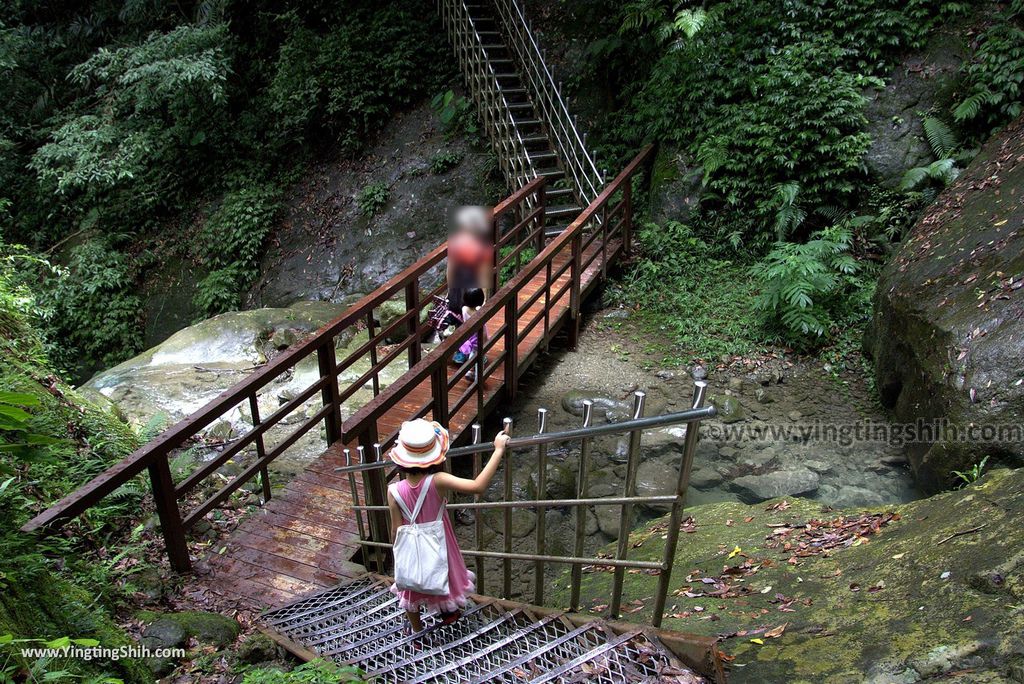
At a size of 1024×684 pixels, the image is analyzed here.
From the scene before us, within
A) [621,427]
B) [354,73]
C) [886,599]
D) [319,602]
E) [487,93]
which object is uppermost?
[354,73]

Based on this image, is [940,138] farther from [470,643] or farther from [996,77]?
[470,643]

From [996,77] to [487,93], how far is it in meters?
7.45

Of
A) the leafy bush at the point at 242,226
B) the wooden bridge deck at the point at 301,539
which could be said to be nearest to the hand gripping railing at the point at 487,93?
the leafy bush at the point at 242,226

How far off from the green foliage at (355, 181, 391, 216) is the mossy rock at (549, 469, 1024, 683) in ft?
33.2

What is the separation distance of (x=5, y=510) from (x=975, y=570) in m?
4.93

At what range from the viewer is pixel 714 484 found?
599 centimetres

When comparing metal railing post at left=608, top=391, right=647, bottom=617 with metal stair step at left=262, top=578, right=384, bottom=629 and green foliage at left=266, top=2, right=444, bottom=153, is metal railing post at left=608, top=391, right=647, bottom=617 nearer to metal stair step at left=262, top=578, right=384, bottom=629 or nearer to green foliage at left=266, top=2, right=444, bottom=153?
metal stair step at left=262, top=578, right=384, bottom=629

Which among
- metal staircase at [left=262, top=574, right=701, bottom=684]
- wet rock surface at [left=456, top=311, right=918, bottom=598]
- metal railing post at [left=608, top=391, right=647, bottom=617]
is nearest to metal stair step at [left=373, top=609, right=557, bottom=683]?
metal staircase at [left=262, top=574, right=701, bottom=684]

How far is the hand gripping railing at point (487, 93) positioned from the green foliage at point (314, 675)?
846 cm

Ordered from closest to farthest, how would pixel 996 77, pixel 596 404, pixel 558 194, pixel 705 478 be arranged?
pixel 705 478 → pixel 596 404 → pixel 996 77 → pixel 558 194

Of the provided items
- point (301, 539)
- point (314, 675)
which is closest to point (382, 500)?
point (301, 539)

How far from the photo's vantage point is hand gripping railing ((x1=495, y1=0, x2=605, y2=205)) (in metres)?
10.4

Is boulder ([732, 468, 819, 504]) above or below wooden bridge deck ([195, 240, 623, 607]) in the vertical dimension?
below

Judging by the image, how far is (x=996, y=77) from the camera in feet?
25.0
